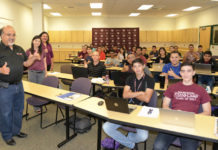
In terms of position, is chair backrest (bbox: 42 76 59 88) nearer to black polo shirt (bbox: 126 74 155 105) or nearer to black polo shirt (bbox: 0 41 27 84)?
black polo shirt (bbox: 0 41 27 84)

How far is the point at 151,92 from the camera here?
2.73m

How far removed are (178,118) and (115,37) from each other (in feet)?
41.8

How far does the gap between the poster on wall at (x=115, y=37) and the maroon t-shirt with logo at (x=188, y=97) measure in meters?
12.0

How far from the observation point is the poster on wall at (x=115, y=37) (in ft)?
46.0

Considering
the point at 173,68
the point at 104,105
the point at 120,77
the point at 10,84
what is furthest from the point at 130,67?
the point at 10,84

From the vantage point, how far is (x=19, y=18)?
9031mm

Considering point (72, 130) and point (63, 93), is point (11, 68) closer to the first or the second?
point (63, 93)

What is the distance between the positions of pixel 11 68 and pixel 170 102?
2.32 metres

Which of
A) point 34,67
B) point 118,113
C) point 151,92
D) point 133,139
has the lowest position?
point 133,139

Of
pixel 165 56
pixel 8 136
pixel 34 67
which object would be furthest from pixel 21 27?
pixel 8 136

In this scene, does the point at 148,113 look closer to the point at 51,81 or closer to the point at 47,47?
the point at 51,81

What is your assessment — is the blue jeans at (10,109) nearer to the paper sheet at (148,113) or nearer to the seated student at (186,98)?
the paper sheet at (148,113)

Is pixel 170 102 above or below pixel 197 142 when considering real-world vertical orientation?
above

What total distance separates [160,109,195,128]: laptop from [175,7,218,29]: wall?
995 cm
